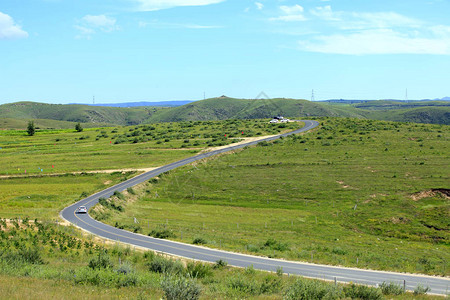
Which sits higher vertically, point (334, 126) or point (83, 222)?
point (334, 126)

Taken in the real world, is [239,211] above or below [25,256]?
below

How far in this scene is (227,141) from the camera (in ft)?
346

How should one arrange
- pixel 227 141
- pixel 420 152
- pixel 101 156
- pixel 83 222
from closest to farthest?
pixel 83 222
pixel 420 152
pixel 101 156
pixel 227 141

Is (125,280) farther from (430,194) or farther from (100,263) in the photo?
(430,194)

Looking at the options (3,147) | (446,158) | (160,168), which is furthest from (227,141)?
(3,147)

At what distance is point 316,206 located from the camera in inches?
2217

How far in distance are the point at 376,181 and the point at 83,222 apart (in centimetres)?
4736

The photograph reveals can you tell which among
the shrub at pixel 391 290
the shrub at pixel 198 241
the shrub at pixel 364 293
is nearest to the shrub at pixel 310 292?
the shrub at pixel 364 293

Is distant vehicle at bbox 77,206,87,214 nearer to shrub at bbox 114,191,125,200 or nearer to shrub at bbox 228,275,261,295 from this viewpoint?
shrub at bbox 114,191,125,200

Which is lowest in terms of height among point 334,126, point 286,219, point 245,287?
point 286,219

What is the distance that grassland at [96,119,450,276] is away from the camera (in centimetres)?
3941

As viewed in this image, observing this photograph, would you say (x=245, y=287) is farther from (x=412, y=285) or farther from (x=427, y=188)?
(x=427, y=188)

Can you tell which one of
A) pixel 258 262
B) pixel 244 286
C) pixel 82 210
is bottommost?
pixel 258 262

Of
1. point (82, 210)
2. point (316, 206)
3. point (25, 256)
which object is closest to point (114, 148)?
point (82, 210)
